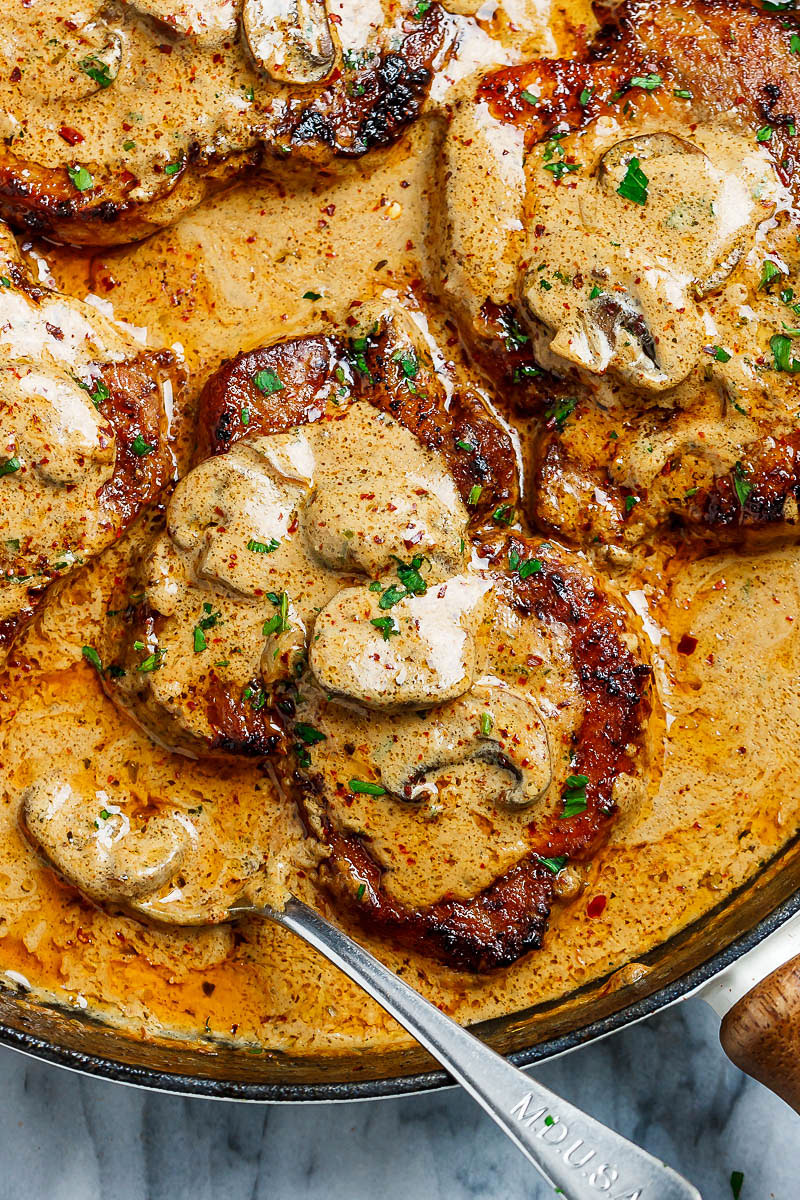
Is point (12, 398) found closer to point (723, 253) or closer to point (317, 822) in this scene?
point (317, 822)

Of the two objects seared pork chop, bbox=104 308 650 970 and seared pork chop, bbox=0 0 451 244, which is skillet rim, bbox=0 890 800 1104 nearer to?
Answer: seared pork chop, bbox=104 308 650 970

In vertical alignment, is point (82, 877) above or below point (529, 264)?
below

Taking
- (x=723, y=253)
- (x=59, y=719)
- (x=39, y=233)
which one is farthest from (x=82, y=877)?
(x=723, y=253)

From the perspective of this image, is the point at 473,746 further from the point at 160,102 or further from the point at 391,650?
the point at 160,102

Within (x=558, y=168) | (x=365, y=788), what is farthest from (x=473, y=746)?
(x=558, y=168)

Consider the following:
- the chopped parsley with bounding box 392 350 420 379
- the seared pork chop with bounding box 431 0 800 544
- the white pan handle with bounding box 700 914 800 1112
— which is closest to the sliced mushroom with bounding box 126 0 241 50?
the seared pork chop with bounding box 431 0 800 544

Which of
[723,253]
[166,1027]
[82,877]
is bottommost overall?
[166,1027]
